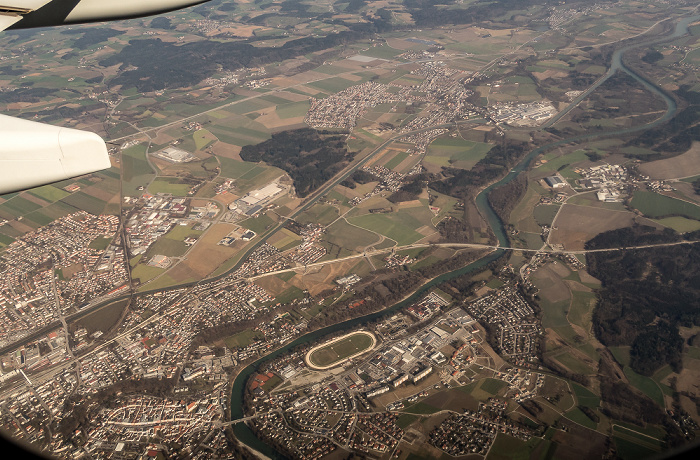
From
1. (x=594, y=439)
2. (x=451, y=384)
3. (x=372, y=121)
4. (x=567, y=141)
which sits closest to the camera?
(x=594, y=439)

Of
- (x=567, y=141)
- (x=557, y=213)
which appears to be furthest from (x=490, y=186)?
(x=567, y=141)

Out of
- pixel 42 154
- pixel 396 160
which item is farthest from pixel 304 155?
pixel 42 154

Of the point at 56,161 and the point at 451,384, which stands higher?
the point at 56,161

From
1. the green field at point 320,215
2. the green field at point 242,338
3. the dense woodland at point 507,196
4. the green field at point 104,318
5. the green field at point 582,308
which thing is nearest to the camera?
the green field at point 242,338

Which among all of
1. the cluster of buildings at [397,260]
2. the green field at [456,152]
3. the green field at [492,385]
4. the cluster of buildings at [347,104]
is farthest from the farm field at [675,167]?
the cluster of buildings at [347,104]

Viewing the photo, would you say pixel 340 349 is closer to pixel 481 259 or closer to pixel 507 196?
pixel 481 259

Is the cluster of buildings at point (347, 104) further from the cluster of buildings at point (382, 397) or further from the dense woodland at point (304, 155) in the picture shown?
the cluster of buildings at point (382, 397)

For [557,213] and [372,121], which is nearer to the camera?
[557,213]

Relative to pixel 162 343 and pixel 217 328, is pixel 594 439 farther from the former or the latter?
pixel 162 343
